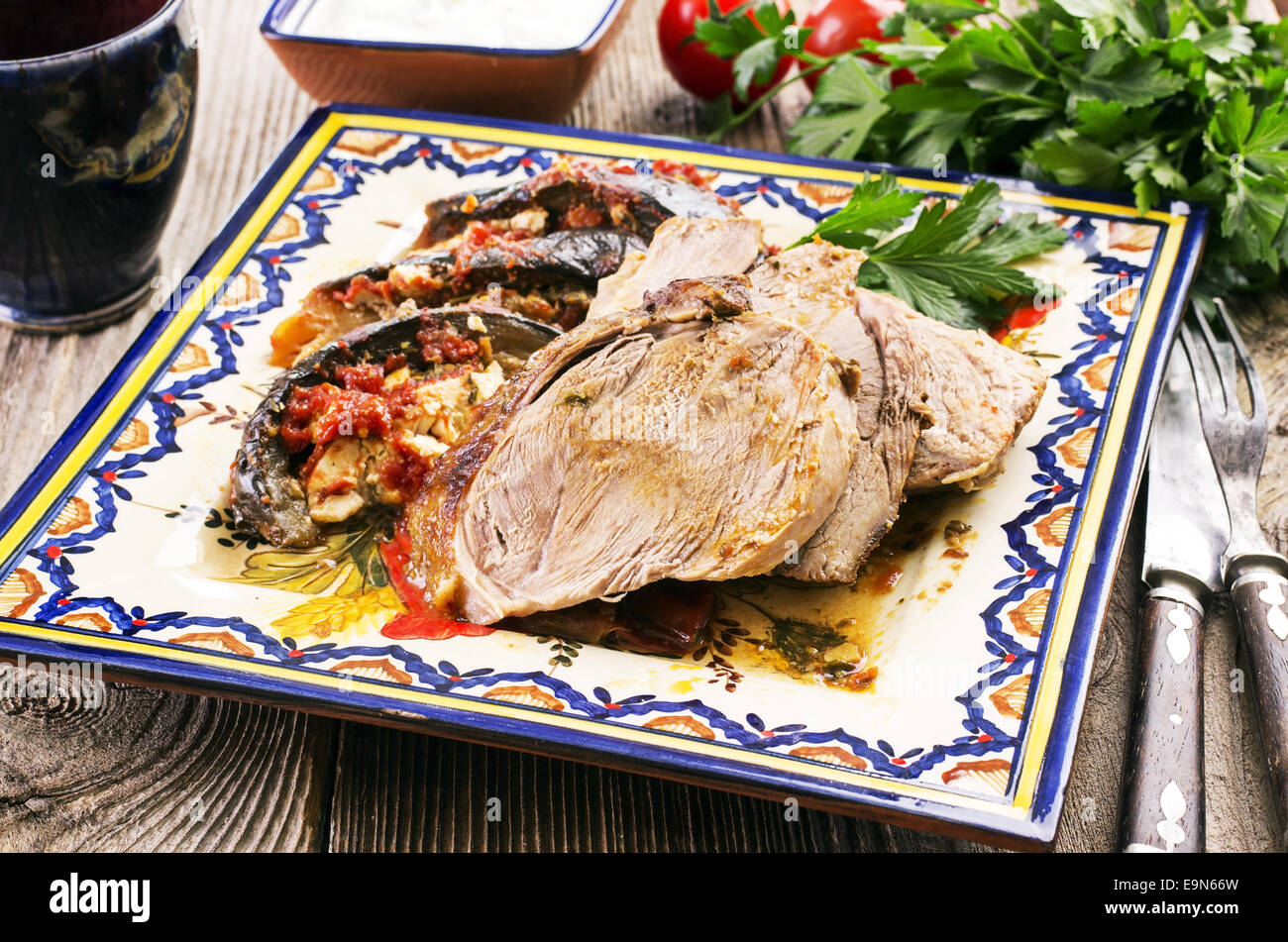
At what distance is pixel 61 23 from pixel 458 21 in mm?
1821

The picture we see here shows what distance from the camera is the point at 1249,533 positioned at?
3297mm

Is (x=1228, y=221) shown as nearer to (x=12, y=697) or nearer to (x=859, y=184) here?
(x=859, y=184)

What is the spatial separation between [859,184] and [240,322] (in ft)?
6.79

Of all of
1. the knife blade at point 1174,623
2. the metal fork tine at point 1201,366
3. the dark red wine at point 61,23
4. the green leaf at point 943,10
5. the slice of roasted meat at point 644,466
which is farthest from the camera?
the green leaf at point 943,10

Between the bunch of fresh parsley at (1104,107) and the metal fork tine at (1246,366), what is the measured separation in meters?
0.19

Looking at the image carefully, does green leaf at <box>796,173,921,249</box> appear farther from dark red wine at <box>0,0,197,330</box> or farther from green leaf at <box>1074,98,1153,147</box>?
dark red wine at <box>0,0,197,330</box>

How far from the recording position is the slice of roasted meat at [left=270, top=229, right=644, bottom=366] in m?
3.80

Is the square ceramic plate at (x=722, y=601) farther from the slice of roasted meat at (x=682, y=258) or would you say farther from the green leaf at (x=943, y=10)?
the green leaf at (x=943, y=10)

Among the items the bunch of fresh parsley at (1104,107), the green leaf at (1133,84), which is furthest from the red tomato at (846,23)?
the green leaf at (1133,84)

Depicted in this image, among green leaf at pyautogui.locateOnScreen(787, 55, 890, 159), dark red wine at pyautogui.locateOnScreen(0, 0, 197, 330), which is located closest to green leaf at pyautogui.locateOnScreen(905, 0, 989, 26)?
green leaf at pyautogui.locateOnScreen(787, 55, 890, 159)

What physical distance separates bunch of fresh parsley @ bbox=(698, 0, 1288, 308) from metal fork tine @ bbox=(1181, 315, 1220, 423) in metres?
0.34

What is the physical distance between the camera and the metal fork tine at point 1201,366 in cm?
372

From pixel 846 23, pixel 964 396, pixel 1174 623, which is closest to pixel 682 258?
pixel 964 396

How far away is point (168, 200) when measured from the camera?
4.23 m
